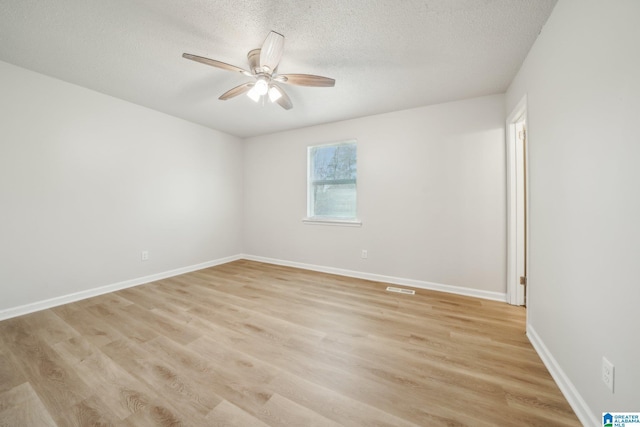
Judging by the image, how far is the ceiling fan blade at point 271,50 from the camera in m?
1.53

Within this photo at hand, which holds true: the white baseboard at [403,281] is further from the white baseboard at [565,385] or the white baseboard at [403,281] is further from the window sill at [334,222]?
the white baseboard at [565,385]

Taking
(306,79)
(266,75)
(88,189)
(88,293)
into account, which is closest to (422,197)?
(306,79)

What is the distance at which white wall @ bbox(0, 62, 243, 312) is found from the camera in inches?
86.4

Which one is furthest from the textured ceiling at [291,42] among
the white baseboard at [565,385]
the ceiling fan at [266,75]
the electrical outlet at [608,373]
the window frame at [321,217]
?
the white baseboard at [565,385]

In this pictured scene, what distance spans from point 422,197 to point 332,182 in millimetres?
1428

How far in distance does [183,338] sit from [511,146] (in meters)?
3.70

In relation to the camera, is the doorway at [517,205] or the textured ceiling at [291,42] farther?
the doorway at [517,205]

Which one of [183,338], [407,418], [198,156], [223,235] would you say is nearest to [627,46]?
[407,418]

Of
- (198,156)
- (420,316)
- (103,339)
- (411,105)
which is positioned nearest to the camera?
(103,339)

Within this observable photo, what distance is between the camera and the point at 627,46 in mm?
895

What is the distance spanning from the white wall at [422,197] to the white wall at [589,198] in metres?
1.04

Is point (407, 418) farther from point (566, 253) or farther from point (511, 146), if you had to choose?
point (511, 146)

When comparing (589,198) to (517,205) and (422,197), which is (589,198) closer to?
(517,205)

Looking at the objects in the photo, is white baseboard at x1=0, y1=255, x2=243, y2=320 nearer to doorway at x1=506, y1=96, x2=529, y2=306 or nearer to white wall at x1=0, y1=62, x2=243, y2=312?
white wall at x1=0, y1=62, x2=243, y2=312
